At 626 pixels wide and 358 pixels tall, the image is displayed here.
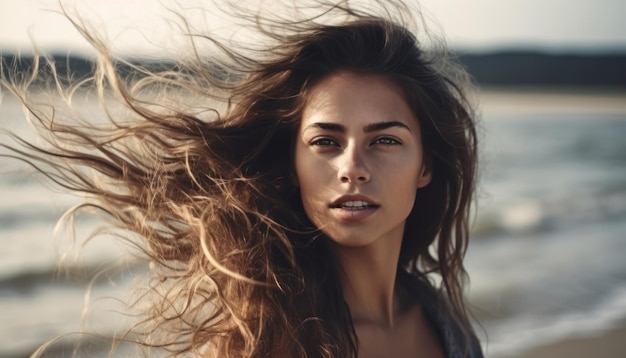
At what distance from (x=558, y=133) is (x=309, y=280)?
61.8 ft

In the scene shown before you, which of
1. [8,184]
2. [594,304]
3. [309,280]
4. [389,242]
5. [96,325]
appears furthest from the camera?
[8,184]

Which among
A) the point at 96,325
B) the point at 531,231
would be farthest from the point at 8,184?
the point at 531,231

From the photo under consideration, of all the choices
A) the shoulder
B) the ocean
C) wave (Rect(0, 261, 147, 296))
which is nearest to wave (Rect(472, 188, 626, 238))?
the ocean

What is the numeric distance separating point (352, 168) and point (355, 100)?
0.28 meters

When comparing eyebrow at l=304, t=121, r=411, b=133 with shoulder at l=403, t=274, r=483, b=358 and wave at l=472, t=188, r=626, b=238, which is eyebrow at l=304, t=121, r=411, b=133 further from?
wave at l=472, t=188, r=626, b=238

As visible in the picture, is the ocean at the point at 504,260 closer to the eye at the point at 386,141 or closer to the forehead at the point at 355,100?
the forehead at the point at 355,100

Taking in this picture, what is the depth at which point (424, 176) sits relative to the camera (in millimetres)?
3602

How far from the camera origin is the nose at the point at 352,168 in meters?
3.17

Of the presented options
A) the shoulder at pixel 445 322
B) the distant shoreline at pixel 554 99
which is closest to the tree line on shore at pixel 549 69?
the distant shoreline at pixel 554 99

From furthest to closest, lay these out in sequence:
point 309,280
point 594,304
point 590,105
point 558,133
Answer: point 590,105 < point 558,133 < point 594,304 < point 309,280

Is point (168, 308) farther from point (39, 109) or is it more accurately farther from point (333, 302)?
point (39, 109)

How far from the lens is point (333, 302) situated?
336 cm

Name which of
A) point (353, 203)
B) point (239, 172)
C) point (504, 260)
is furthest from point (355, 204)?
point (504, 260)

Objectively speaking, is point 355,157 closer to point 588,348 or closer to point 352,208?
point 352,208
